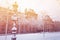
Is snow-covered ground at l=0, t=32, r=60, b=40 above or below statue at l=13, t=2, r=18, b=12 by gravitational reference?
below

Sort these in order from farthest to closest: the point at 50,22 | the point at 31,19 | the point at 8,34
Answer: the point at 50,22, the point at 31,19, the point at 8,34

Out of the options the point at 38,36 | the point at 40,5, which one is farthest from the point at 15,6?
the point at 38,36

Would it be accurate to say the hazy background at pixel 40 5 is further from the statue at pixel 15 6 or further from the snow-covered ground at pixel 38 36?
the snow-covered ground at pixel 38 36

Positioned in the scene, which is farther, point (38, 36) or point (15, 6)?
point (38, 36)

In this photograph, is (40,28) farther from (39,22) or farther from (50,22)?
(50,22)

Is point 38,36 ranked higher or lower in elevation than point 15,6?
lower

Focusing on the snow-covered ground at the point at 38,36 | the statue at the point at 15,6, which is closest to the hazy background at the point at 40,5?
the statue at the point at 15,6

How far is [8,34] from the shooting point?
1.68 m

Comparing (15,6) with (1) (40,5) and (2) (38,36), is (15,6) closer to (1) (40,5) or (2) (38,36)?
(1) (40,5)

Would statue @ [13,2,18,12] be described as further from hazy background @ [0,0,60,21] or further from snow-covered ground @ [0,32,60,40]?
snow-covered ground @ [0,32,60,40]

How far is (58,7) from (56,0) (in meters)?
0.12

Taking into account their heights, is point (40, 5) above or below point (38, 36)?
above

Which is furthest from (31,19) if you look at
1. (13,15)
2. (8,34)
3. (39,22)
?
(8,34)

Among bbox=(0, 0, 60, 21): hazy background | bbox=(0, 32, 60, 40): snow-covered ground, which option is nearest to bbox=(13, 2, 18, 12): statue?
bbox=(0, 0, 60, 21): hazy background
